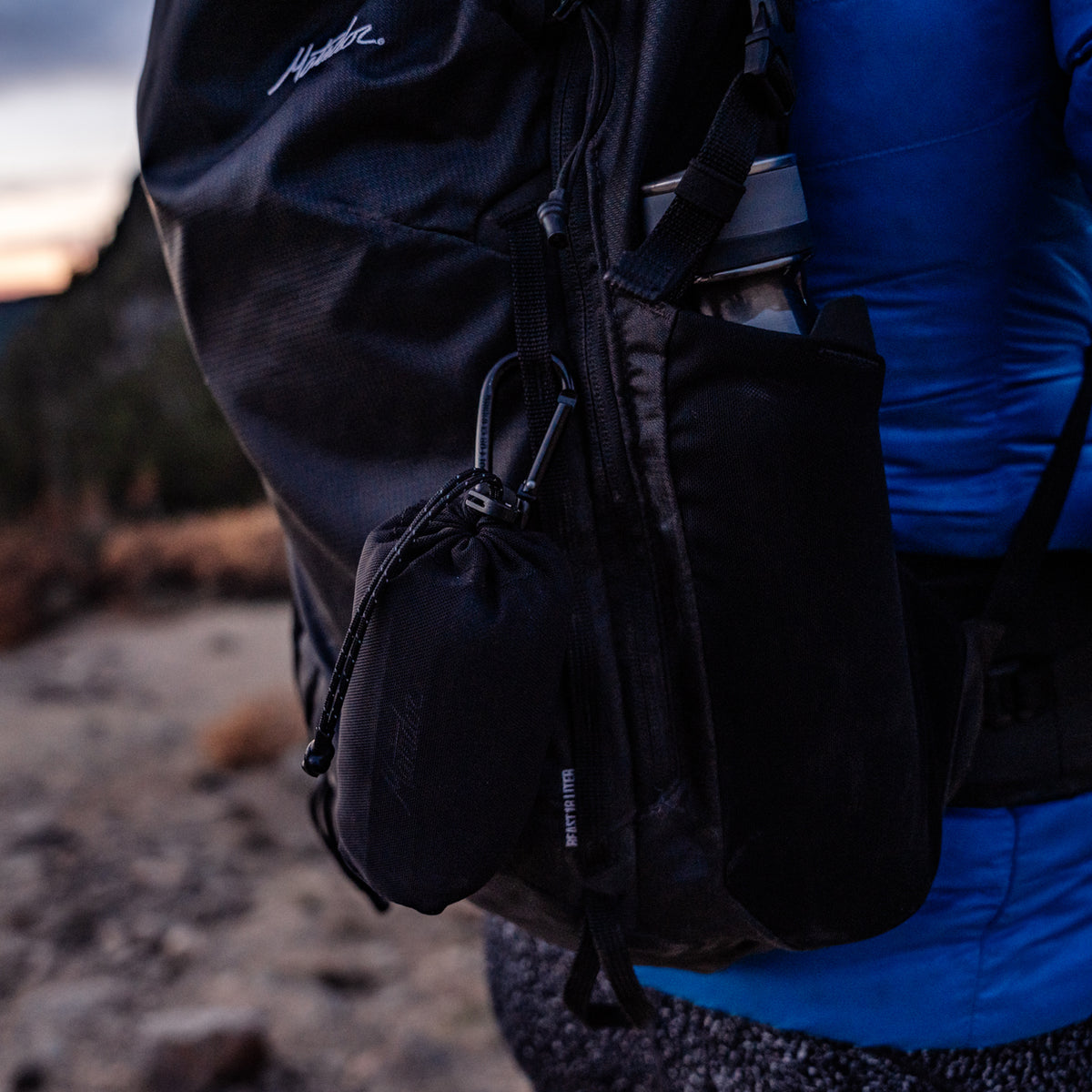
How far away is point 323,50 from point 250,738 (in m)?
3.65

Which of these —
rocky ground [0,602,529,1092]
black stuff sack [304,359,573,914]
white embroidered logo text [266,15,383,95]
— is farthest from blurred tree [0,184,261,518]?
black stuff sack [304,359,573,914]

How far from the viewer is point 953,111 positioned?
73 cm

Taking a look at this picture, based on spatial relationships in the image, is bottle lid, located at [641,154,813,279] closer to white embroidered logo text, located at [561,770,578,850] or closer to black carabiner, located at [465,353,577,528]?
black carabiner, located at [465,353,577,528]

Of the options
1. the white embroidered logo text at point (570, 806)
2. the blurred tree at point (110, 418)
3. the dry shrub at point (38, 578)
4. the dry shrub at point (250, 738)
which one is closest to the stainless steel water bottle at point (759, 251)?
the white embroidered logo text at point (570, 806)

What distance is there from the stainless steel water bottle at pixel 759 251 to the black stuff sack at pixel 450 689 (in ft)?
0.43

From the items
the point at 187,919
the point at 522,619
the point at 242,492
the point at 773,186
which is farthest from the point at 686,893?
the point at 242,492

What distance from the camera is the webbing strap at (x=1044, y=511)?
0.81 m

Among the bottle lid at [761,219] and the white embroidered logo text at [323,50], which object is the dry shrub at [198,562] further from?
the bottle lid at [761,219]

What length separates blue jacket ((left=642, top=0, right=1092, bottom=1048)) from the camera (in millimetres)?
729

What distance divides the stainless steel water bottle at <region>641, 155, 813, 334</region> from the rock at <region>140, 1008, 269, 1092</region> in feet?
7.17

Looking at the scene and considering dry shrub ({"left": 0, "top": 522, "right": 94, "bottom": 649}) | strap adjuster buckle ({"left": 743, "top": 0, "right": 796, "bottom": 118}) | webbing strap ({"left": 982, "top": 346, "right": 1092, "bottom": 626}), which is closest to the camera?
strap adjuster buckle ({"left": 743, "top": 0, "right": 796, "bottom": 118})

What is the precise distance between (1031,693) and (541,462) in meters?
0.44

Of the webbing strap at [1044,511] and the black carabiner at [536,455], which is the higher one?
the black carabiner at [536,455]

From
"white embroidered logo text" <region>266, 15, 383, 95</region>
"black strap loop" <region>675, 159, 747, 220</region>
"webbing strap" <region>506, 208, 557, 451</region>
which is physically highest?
"white embroidered logo text" <region>266, 15, 383, 95</region>
